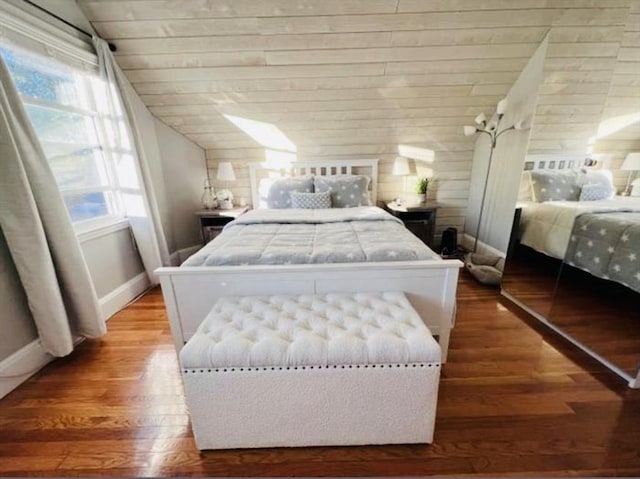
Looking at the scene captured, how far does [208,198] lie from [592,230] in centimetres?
347

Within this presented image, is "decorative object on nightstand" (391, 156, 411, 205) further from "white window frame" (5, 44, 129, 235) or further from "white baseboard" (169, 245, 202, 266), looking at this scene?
"white window frame" (5, 44, 129, 235)

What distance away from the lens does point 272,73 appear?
2430mm

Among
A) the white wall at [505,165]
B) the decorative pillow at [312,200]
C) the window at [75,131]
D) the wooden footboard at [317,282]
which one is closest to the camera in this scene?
the wooden footboard at [317,282]

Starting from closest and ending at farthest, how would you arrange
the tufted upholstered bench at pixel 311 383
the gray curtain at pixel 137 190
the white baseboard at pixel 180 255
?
1. the tufted upholstered bench at pixel 311 383
2. the gray curtain at pixel 137 190
3. the white baseboard at pixel 180 255

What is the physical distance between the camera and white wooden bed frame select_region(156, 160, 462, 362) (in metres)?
1.51

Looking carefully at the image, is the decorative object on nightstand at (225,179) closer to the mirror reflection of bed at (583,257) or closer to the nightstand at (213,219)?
the nightstand at (213,219)

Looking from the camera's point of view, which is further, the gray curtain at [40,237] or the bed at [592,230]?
the bed at [592,230]

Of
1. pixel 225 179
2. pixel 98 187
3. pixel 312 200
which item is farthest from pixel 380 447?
pixel 225 179

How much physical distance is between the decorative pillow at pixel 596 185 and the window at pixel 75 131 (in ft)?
11.2

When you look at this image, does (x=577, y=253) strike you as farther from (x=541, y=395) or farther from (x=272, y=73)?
(x=272, y=73)

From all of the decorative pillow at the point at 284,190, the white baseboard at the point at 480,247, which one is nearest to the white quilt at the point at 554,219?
the white baseboard at the point at 480,247

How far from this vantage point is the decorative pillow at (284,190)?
9.81ft

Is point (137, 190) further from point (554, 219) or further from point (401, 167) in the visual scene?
point (554, 219)

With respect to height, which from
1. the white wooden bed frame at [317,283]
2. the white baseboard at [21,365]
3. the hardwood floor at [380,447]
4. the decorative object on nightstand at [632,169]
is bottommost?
the hardwood floor at [380,447]
